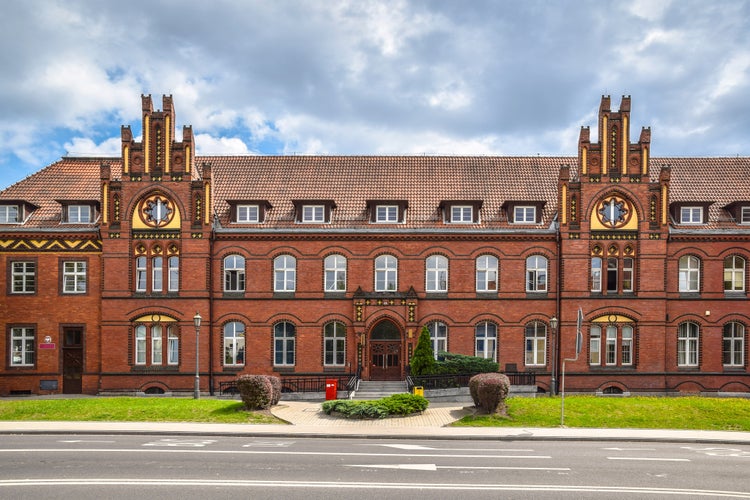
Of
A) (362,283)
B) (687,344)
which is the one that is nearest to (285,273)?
(362,283)

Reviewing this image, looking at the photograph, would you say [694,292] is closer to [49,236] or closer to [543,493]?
[543,493]

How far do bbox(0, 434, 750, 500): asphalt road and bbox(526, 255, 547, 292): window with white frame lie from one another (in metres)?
14.8

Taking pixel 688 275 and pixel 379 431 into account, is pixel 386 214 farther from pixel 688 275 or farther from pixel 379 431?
pixel 688 275

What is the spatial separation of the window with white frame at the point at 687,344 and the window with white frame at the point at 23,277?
34833 mm

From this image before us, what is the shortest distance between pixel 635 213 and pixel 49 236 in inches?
1230

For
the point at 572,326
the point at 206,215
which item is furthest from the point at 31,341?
the point at 572,326

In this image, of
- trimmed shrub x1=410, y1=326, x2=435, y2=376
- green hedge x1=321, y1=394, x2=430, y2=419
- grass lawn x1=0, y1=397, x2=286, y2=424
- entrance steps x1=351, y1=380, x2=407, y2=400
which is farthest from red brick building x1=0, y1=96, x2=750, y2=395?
green hedge x1=321, y1=394, x2=430, y2=419

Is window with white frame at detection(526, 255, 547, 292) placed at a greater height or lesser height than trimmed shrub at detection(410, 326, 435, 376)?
greater

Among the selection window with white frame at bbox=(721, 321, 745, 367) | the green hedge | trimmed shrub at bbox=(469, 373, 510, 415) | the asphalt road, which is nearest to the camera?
the asphalt road

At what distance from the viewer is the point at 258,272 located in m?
33.3

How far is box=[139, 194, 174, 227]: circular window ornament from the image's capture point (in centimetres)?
3278

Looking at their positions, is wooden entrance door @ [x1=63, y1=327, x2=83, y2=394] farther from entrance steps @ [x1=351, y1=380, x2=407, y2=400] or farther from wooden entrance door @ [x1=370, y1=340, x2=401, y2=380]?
wooden entrance door @ [x1=370, y1=340, x2=401, y2=380]

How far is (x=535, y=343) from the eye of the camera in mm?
33281

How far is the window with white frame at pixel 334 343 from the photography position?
110 feet
